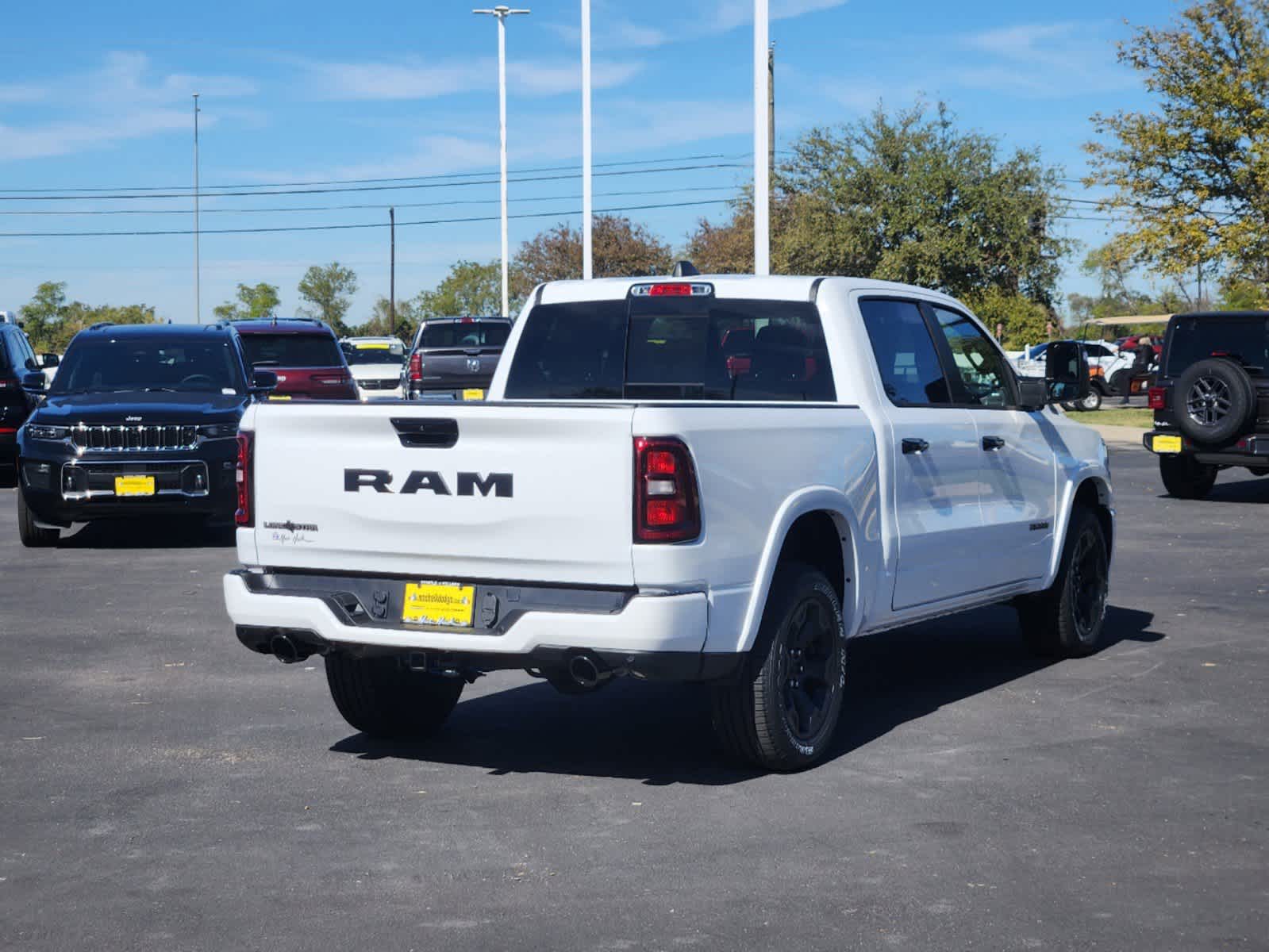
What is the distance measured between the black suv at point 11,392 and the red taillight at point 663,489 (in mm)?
15864

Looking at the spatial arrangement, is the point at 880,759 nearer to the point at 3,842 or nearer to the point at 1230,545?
the point at 3,842

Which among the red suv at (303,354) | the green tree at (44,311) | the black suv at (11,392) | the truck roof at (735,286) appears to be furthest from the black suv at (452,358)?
the green tree at (44,311)

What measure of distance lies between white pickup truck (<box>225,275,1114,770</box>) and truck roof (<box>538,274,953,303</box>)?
14mm

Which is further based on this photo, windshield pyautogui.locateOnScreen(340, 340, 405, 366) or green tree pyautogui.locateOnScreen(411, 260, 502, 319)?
green tree pyautogui.locateOnScreen(411, 260, 502, 319)

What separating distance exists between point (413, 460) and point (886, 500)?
210cm

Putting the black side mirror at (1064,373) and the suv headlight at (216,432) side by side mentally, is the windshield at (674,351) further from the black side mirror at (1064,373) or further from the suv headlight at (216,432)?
the suv headlight at (216,432)

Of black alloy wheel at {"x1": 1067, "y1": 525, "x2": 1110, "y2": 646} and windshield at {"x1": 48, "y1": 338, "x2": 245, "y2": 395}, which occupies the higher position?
windshield at {"x1": 48, "y1": 338, "x2": 245, "y2": 395}

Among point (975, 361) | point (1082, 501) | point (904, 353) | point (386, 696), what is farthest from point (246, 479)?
point (1082, 501)

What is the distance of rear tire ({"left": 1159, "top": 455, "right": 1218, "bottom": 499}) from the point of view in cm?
1956

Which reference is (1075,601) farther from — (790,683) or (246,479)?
(246,479)

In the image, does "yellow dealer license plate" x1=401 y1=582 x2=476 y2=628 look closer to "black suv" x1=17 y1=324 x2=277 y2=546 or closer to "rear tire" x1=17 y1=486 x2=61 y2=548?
"black suv" x1=17 y1=324 x2=277 y2=546

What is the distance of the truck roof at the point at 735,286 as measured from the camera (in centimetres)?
744

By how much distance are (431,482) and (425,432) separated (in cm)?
19

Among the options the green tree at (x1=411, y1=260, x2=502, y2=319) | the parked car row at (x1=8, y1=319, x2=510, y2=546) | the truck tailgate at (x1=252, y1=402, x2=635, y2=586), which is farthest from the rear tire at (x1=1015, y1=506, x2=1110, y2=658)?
the green tree at (x1=411, y1=260, x2=502, y2=319)
